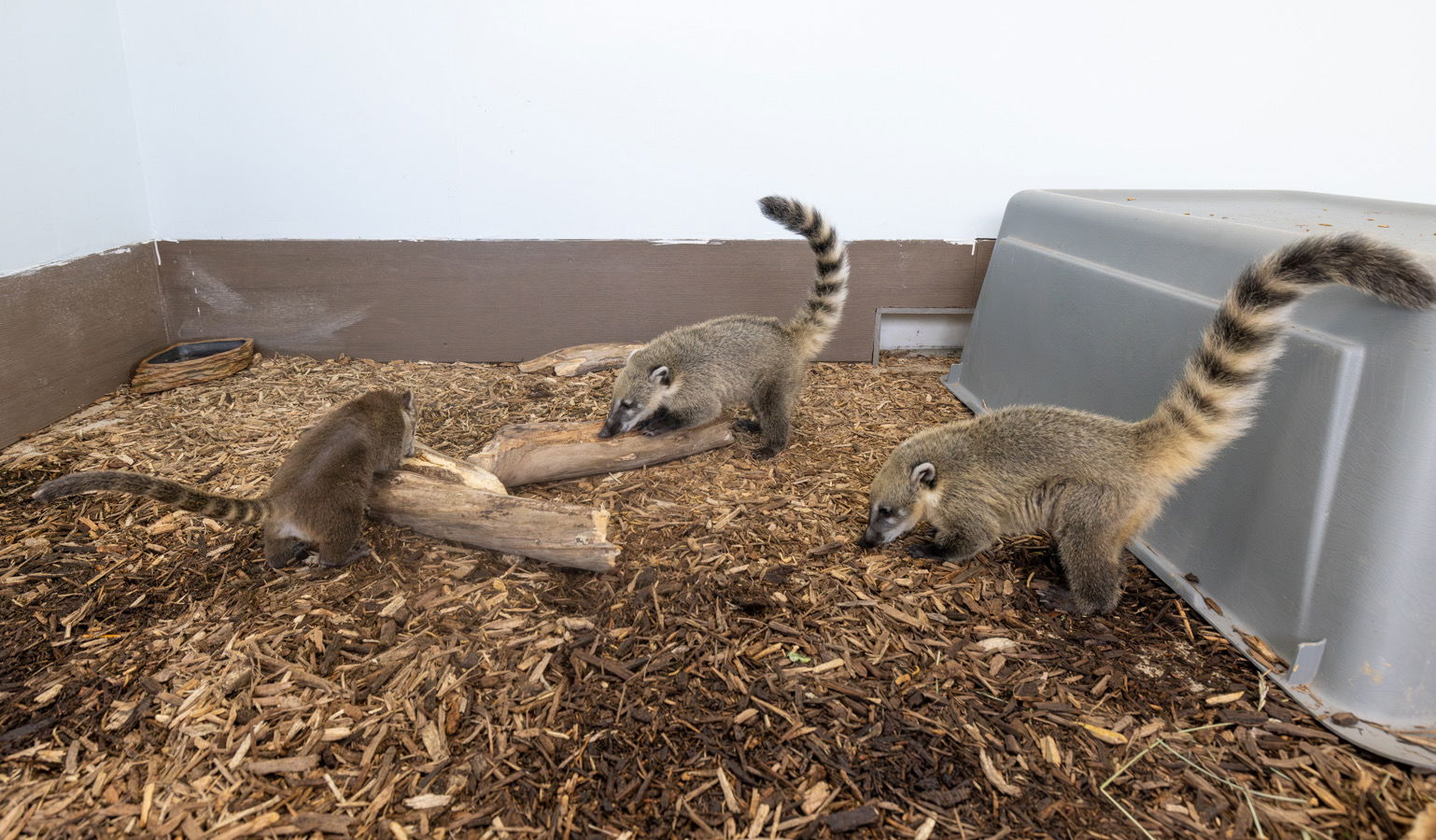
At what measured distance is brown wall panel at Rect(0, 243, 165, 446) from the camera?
4.69m

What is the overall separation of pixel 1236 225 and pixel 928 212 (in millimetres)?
2789

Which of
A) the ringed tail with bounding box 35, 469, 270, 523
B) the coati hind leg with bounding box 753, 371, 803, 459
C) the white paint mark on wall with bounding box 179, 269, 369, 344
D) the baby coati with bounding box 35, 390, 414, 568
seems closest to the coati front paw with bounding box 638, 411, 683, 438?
the coati hind leg with bounding box 753, 371, 803, 459

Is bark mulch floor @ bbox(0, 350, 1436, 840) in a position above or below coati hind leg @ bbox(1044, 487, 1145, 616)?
below

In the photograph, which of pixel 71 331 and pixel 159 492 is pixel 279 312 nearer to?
pixel 71 331

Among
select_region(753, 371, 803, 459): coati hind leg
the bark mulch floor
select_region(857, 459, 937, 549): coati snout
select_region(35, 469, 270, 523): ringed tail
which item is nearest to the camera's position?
the bark mulch floor

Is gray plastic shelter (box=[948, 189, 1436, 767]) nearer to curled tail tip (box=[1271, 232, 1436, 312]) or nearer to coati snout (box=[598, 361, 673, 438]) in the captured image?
curled tail tip (box=[1271, 232, 1436, 312])

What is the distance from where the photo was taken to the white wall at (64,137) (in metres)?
4.63

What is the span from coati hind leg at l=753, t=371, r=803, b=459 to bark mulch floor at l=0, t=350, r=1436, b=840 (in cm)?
79

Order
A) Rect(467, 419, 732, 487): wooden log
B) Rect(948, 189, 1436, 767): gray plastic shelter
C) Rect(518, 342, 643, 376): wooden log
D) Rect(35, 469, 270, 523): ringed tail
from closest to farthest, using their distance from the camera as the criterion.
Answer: Rect(948, 189, 1436, 767): gray plastic shelter < Rect(35, 469, 270, 523): ringed tail < Rect(467, 419, 732, 487): wooden log < Rect(518, 342, 643, 376): wooden log

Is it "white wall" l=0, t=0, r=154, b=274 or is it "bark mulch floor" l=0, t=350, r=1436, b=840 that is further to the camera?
"white wall" l=0, t=0, r=154, b=274

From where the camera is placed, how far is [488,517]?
3.55 m

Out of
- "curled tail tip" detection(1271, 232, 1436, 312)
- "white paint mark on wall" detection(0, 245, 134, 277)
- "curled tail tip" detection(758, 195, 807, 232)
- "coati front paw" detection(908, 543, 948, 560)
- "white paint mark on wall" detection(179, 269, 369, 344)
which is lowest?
"coati front paw" detection(908, 543, 948, 560)

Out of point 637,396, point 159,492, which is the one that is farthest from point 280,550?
point 637,396

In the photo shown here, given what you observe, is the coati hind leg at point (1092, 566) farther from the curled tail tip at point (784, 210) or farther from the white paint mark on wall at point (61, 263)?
the white paint mark on wall at point (61, 263)
